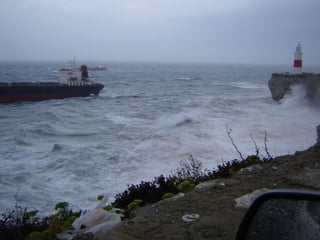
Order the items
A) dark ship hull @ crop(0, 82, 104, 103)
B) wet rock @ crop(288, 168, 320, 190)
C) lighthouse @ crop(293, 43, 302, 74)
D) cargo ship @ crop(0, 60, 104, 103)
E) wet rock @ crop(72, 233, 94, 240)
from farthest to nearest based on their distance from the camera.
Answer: cargo ship @ crop(0, 60, 104, 103) < dark ship hull @ crop(0, 82, 104, 103) < lighthouse @ crop(293, 43, 302, 74) < wet rock @ crop(288, 168, 320, 190) < wet rock @ crop(72, 233, 94, 240)

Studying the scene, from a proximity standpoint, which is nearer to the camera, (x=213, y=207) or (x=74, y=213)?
(x=213, y=207)

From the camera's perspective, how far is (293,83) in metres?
32.0

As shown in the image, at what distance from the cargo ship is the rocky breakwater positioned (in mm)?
20669

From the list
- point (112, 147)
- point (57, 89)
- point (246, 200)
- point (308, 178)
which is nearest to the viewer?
point (246, 200)

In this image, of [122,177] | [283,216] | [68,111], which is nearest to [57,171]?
[122,177]

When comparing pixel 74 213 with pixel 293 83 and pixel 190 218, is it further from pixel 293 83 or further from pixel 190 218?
pixel 293 83

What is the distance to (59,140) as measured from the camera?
16.2 m

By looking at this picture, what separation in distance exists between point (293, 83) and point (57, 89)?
25.1 metres

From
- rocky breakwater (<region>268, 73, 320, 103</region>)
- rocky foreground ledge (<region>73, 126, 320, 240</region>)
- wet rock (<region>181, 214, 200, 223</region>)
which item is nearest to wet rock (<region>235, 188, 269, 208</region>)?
rocky foreground ledge (<region>73, 126, 320, 240</region>)

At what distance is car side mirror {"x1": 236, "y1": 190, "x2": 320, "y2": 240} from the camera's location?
5.74 ft

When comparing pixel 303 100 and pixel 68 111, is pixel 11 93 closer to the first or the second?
pixel 68 111

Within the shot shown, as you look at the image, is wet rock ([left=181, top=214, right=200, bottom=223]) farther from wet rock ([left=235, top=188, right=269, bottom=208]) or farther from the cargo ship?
the cargo ship

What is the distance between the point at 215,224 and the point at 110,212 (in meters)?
1.33

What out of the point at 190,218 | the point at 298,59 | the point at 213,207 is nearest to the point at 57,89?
the point at 298,59
